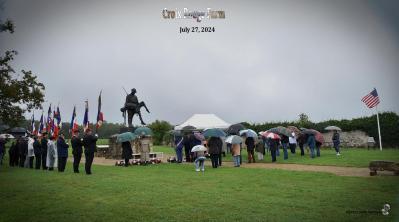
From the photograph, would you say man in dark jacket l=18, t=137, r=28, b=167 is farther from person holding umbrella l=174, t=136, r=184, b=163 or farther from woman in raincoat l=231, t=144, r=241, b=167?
woman in raincoat l=231, t=144, r=241, b=167

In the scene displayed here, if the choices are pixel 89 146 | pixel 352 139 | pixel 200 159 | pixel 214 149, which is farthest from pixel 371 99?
pixel 89 146

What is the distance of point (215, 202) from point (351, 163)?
1034 centimetres

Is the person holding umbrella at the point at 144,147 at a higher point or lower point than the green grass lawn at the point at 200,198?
higher

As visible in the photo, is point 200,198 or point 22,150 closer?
point 200,198

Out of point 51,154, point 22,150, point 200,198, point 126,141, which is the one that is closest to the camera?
→ point 200,198

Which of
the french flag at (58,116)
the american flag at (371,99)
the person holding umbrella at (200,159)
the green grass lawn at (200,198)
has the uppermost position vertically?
the american flag at (371,99)

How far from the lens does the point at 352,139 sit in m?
32.3

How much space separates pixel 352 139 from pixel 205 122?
13.0m

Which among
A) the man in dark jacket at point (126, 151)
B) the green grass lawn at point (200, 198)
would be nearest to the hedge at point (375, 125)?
the green grass lawn at point (200, 198)

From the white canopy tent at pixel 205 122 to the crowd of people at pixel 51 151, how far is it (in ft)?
45.0

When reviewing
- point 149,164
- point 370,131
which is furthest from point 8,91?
point 370,131

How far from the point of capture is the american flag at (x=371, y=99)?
24.2 meters

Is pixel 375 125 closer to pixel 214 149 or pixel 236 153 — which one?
pixel 236 153

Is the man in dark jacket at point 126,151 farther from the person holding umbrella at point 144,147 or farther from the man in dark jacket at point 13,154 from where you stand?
the man in dark jacket at point 13,154
